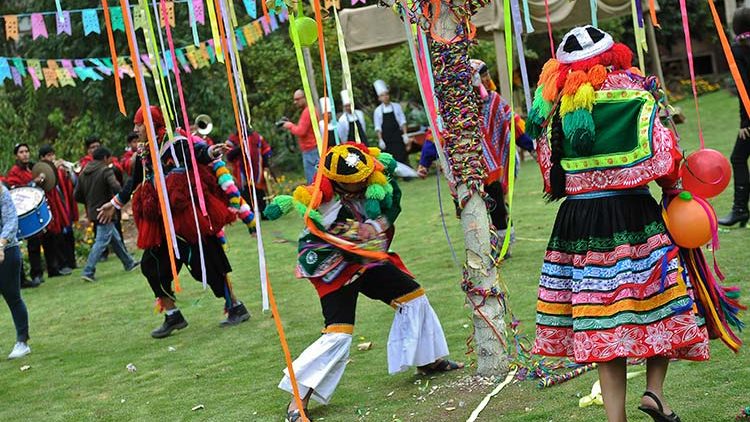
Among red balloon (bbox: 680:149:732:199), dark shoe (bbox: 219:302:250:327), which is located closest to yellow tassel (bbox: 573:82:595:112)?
red balloon (bbox: 680:149:732:199)

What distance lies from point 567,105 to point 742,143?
16.5ft

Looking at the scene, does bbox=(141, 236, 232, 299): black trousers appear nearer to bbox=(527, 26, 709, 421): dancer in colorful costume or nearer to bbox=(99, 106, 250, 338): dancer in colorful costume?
bbox=(99, 106, 250, 338): dancer in colorful costume

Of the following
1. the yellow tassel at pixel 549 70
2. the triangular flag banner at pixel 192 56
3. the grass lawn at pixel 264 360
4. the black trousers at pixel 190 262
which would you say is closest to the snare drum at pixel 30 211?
the grass lawn at pixel 264 360

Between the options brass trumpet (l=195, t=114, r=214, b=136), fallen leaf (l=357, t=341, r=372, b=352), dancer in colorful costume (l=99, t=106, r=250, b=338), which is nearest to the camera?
fallen leaf (l=357, t=341, r=372, b=352)

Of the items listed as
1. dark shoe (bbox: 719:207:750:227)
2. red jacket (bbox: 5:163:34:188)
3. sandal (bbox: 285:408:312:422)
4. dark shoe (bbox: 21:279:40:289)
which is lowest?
dark shoe (bbox: 21:279:40:289)

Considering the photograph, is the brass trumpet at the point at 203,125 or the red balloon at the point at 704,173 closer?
the red balloon at the point at 704,173

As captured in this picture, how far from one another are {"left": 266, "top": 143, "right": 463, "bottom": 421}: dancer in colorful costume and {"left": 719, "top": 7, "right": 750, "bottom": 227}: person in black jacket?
12.7ft

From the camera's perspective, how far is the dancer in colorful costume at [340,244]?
5305mm

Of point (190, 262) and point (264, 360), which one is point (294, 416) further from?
point (190, 262)

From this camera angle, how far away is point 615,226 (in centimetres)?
396

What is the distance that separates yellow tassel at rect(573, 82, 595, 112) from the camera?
394 centimetres

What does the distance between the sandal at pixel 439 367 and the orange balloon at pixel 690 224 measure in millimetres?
2147

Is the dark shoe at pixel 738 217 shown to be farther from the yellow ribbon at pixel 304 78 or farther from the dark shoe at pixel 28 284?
the dark shoe at pixel 28 284

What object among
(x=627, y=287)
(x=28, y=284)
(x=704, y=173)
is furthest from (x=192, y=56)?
(x=627, y=287)
